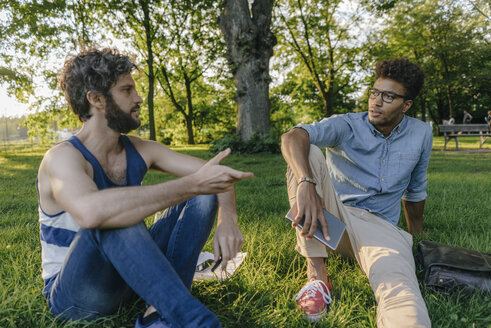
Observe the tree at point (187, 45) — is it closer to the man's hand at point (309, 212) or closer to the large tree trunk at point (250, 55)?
the large tree trunk at point (250, 55)

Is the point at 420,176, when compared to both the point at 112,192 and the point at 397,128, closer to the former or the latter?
the point at 397,128

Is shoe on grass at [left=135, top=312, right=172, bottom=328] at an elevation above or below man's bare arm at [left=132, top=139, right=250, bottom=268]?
below

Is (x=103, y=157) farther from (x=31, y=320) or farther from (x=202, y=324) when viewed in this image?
(x=202, y=324)

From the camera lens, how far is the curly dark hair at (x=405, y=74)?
2908 mm

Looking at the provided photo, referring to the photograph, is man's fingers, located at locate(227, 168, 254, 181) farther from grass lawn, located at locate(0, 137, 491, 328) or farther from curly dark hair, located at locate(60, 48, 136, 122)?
curly dark hair, located at locate(60, 48, 136, 122)

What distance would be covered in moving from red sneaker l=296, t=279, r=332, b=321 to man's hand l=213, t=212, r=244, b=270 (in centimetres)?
56

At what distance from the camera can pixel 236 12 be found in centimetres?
1060

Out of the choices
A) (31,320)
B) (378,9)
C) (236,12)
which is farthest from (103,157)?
(378,9)

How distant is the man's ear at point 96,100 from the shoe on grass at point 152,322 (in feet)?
4.32

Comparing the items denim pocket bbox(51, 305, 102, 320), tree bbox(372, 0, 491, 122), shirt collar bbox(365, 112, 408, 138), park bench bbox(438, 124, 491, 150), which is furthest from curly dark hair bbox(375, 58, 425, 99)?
tree bbox(372, 0, 491, 122)

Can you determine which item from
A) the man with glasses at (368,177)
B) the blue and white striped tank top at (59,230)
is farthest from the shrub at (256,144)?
the blue and white striped tank top at (59,230)

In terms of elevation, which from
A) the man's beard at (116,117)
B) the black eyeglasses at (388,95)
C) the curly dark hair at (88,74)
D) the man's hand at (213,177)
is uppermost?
the curly dark hair at (88,74)

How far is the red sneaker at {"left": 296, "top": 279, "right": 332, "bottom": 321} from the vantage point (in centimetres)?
211

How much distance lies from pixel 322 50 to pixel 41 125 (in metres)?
19.1
